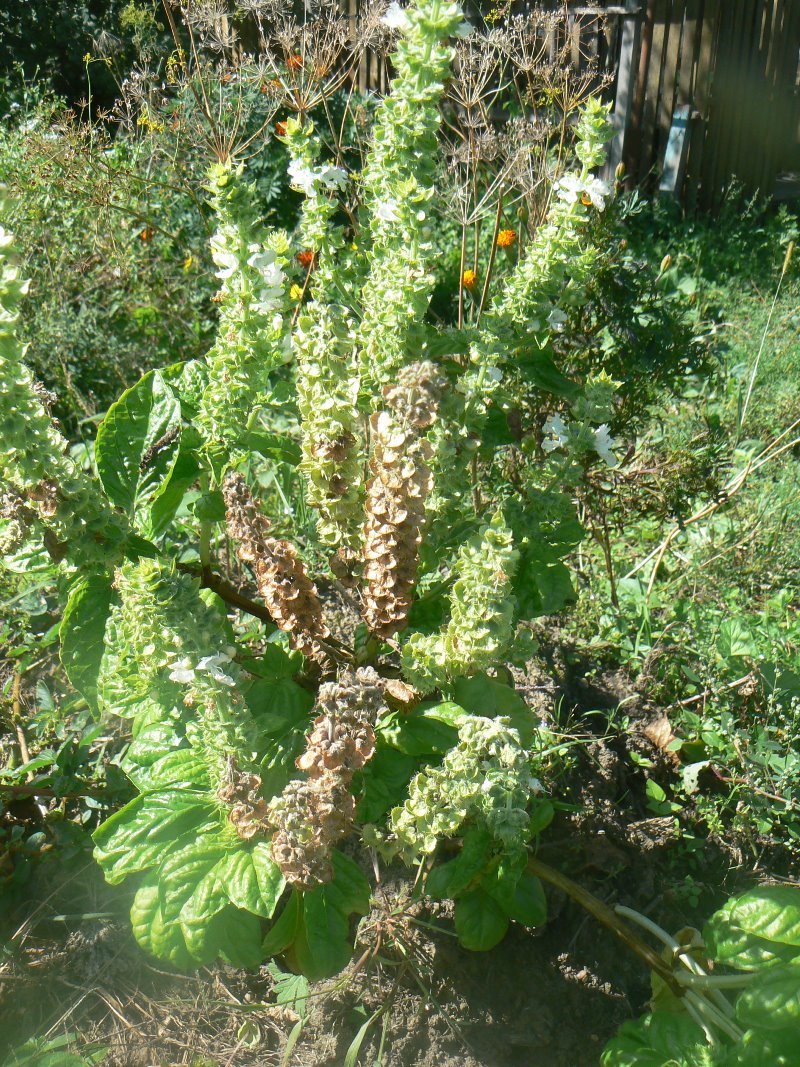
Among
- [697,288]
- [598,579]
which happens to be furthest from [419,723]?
[697,288]

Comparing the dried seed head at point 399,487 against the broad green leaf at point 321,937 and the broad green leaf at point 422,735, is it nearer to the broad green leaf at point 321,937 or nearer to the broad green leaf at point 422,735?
the broad green leaf at point 422,735

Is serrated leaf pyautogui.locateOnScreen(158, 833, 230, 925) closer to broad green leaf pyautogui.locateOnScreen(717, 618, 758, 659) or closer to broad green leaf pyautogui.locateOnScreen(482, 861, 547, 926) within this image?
broad green leaf pyautogui.locateOnScreen(482, 861, 547, 926)

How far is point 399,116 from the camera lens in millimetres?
1554

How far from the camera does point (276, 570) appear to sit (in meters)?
1.68

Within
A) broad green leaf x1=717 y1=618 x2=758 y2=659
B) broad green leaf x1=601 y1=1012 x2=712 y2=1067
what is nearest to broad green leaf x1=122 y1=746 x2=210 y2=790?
broad green leaf x1=601 y1=1012 x2=712 y2=1067

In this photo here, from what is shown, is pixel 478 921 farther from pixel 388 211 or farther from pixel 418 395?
pixel 388 211

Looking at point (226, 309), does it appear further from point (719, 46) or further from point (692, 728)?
point (719, 46)

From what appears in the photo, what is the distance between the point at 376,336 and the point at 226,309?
1.04ft

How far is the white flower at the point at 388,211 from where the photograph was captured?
1605mm

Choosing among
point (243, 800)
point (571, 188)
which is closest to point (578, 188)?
point (571, 188)

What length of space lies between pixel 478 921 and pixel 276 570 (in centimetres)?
78

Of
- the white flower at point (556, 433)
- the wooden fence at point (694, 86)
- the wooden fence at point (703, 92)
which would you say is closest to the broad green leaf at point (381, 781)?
the white flower at point (556, 433)

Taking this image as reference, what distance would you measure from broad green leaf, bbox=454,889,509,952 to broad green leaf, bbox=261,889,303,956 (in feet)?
1.01

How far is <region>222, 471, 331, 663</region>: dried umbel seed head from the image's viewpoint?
64.3 inches
